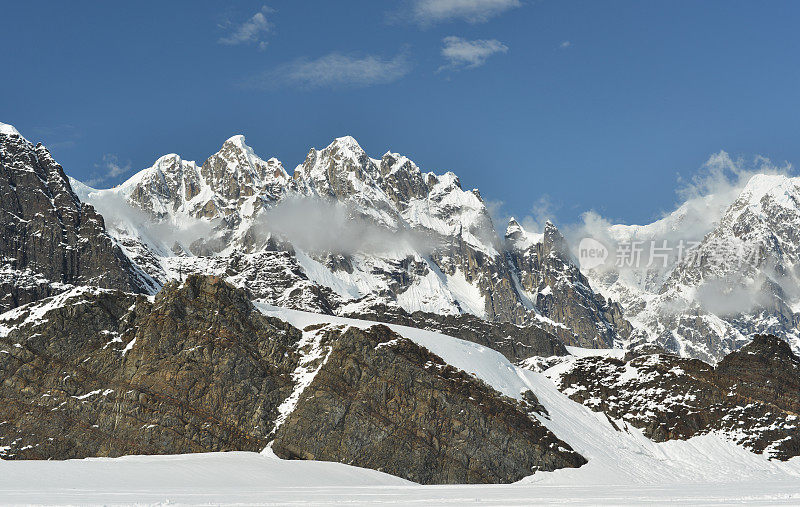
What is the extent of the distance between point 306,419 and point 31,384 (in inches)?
1316

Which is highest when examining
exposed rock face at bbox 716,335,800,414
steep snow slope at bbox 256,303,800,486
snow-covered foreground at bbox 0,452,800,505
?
exposed rock face at bbox 716,335,800,414

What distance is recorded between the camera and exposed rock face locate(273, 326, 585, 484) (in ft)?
333

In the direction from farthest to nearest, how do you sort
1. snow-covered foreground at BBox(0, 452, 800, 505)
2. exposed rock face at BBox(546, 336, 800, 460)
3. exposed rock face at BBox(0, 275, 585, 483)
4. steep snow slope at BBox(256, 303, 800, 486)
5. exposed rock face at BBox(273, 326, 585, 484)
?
exposed rock face at BBox(546, 336, 800, 460) → steep snow slope at BBox(256, 303, 800, 486) → exposed rock face at BBox(273, 326, 585, 484) → exposed rock face at BBox(0, 275, 585, 483) → snow-covered foreground at BBox(0, 452, 800, 505)

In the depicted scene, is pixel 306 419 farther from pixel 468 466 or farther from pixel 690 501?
pixel 690 501

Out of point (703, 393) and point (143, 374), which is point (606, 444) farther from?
point (143, 374)

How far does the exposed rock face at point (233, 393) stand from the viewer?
331ft

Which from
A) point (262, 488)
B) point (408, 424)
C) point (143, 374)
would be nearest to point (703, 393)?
point (408, 424)

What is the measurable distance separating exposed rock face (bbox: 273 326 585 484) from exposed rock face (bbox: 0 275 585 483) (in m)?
0.15

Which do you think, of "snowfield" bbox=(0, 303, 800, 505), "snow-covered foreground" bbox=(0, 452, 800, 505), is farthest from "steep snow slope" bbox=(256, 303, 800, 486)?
"snow-covered foreground" bbox=(0, 452, 800, 505)

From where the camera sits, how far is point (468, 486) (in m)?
89.5

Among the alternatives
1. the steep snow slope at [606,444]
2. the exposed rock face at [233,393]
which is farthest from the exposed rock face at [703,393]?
the exposed rock face at [233,393]

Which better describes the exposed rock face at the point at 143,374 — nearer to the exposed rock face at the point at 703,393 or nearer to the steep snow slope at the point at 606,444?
the steep snow slope at the point at 606,444

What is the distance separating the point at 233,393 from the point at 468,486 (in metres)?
33.3

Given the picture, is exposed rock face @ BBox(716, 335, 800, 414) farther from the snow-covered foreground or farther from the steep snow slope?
→ the snow-covered foreground
